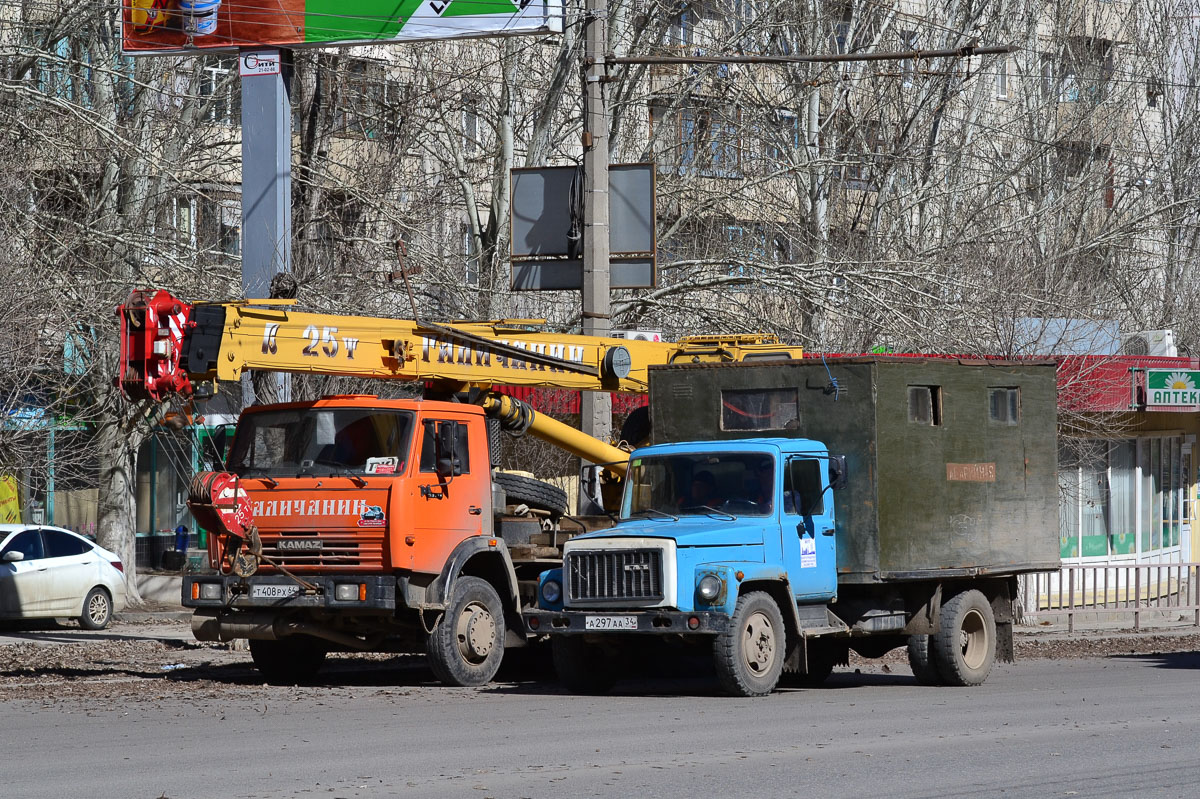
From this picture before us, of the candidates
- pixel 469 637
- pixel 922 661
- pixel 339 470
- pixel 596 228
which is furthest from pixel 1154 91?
pixel 339 470

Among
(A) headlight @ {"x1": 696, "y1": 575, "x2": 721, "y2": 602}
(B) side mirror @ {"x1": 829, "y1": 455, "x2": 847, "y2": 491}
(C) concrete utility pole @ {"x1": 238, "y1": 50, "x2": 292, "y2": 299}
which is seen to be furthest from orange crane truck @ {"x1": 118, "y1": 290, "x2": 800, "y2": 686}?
(C) concrete utility pole @ {"x1": 238, "y1": 50, "x2": 292, "y2": 299}

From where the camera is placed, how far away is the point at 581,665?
1491cm

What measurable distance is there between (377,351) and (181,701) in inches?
137

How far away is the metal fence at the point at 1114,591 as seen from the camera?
2411 centimetres

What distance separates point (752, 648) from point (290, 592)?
4.15 meters

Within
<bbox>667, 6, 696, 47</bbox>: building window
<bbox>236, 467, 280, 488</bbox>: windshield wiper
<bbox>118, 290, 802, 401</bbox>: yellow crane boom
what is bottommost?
<bbox>236, 467, 280, 488</bbox>: windshield wiper

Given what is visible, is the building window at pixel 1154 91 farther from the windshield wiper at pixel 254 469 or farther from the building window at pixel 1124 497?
the windshield wiper at pixel 254 469

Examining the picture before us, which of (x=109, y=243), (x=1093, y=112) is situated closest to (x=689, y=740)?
(x=109, y=243)

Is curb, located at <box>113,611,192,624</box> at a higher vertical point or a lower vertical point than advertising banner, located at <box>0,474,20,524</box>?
lower

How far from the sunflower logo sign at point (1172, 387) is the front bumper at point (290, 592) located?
1807cm

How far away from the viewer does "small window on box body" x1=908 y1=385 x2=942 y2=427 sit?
50.4 ft

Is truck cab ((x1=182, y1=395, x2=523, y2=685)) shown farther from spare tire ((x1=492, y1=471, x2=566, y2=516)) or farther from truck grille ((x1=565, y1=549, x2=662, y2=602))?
truck grille ((x1=565, y1=549, x2=662, y2=602))

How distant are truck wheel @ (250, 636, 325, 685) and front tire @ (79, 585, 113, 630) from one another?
698 centimetres

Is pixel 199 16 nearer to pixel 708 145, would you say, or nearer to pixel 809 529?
pixel 708 145
